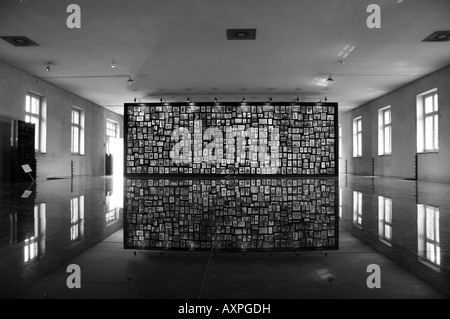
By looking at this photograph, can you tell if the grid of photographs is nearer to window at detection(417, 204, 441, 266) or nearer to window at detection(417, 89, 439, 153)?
window at detection(417, 89, 439, 153)

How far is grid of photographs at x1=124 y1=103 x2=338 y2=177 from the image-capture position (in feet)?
52.0

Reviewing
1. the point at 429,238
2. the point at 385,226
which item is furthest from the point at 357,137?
the point at 429,238

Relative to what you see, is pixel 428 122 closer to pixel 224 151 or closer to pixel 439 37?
pixel 439 37

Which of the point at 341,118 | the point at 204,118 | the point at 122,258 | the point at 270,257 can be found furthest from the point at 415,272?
the point at 341,118

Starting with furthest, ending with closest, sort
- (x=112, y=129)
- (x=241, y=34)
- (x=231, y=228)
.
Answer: (x=112, y=129)
(x=241, y=34)
(x=231, y=228)

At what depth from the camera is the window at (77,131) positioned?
55.7ft

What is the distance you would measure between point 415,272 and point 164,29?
8.16 metres

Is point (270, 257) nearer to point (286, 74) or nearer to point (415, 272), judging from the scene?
point (415, 272)

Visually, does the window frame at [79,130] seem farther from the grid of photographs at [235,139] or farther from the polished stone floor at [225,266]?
the polished stone floor at [225,266]

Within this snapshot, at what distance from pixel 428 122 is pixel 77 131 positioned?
16074 millimetres

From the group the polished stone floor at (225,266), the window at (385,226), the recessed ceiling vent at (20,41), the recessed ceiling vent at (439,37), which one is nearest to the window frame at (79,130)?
the recessed ceiling vent at (20,41)

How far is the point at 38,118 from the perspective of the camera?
13.7 m

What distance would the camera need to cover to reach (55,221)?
9.72 feet

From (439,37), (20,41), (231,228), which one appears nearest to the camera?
(231,228)
